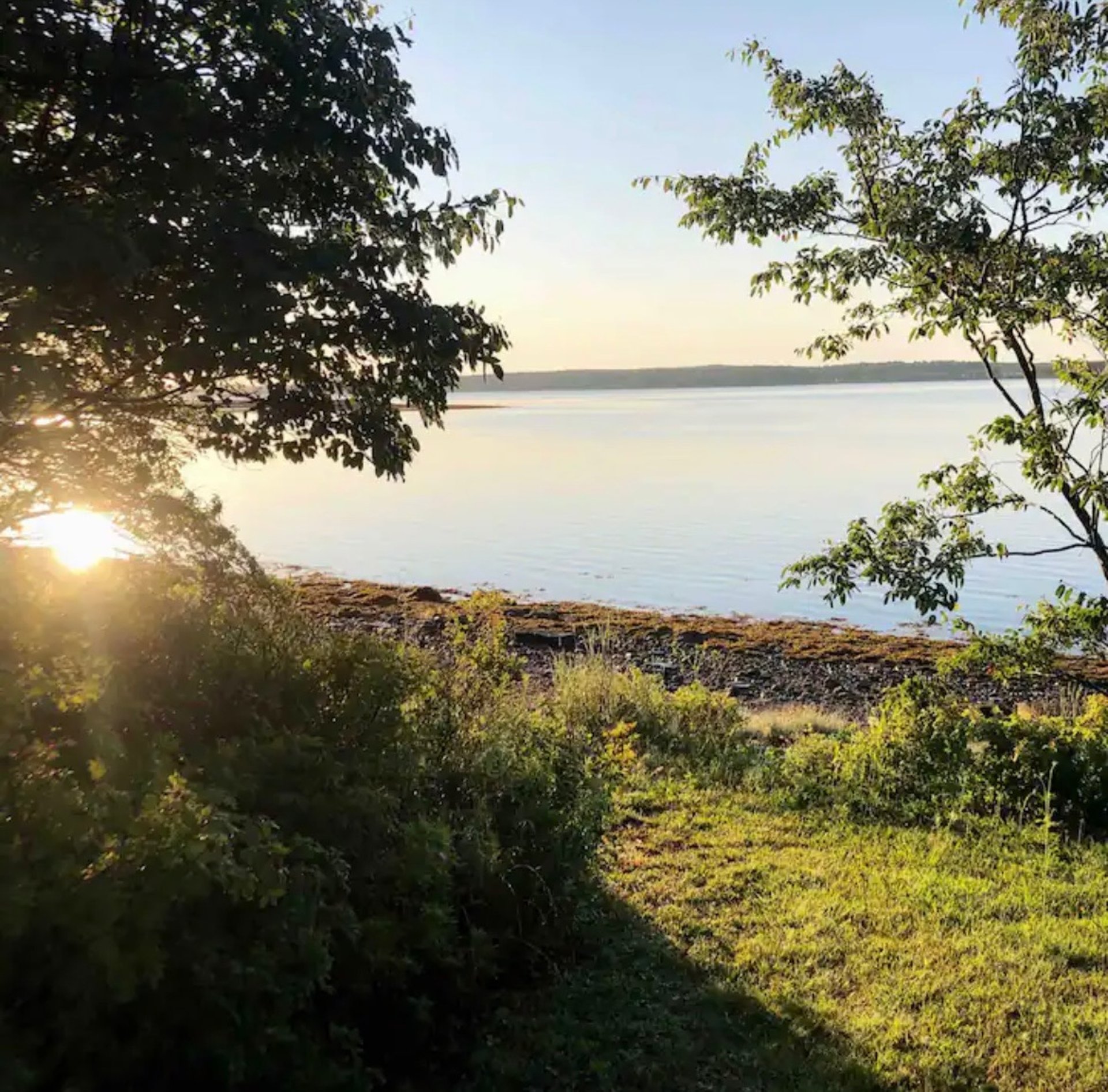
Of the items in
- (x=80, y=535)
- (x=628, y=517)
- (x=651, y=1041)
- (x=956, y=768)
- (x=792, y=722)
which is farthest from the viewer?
(x=628, y=517)

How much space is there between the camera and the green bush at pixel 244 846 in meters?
2.17

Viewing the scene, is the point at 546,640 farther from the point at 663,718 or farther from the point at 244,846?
the point at 244,846

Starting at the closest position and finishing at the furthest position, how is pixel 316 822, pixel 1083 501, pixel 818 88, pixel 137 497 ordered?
pixel 316 822 → pixel 137 497 → pixel 1083 501 → pixel 818 88

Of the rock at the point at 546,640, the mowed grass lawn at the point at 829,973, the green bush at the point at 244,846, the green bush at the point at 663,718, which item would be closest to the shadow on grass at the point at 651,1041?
the mowed grass lawn at the point at 829,973

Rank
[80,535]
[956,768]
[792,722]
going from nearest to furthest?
[80,535], [956,768], [792,722]

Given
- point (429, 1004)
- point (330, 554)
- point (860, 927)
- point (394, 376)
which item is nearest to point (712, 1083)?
point (429, 1004)

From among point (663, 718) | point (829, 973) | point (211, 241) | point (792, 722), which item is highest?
point (211, 241)

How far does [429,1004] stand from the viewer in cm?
317

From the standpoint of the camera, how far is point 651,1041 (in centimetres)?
361

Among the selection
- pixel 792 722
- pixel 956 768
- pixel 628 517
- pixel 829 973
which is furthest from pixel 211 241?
pixel 628 517

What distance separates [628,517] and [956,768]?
2534cm

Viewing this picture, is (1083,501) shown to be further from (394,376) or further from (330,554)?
(330,554)

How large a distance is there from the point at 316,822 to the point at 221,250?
2.16 meters

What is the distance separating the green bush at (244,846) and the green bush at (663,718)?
12.5ft
